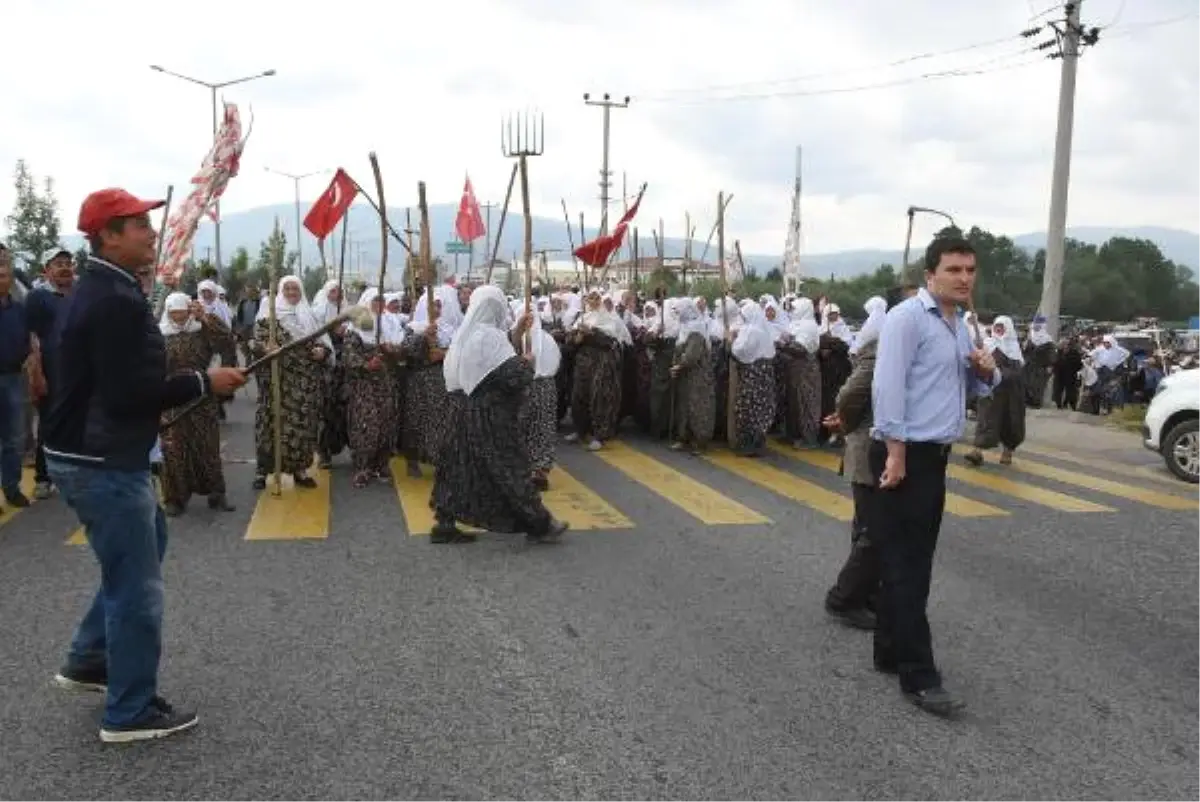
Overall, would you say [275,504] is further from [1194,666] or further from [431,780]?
[1194,666]

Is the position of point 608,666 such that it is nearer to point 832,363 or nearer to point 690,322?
point 690,322

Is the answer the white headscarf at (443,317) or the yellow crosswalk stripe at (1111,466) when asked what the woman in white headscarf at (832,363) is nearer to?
the yellow crosswalk stripe at (1111,466)

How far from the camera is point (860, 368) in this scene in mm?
5801

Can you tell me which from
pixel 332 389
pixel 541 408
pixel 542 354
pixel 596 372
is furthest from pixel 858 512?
pixel 596 372

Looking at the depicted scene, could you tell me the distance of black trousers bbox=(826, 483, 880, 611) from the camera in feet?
18.4

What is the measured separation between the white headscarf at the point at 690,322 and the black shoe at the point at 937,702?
7829mm

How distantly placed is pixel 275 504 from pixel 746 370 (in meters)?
5.51

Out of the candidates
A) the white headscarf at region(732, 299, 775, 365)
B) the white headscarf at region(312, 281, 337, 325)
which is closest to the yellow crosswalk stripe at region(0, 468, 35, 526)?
the white headscarf at region(312, 281, 337, 325)

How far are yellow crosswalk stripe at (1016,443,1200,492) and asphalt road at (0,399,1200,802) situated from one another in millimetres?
3296

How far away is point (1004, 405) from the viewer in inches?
459

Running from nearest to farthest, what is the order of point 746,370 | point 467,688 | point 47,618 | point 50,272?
point 467,688
point 47,618
point 50,272
point 746,370

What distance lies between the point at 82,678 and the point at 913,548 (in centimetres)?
352

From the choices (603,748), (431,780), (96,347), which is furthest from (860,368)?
(96,347)

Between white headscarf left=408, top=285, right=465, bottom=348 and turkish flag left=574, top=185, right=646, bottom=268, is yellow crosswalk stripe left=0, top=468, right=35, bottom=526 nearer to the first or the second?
white headscarf left=408, top=285, right=465, bottom=348
